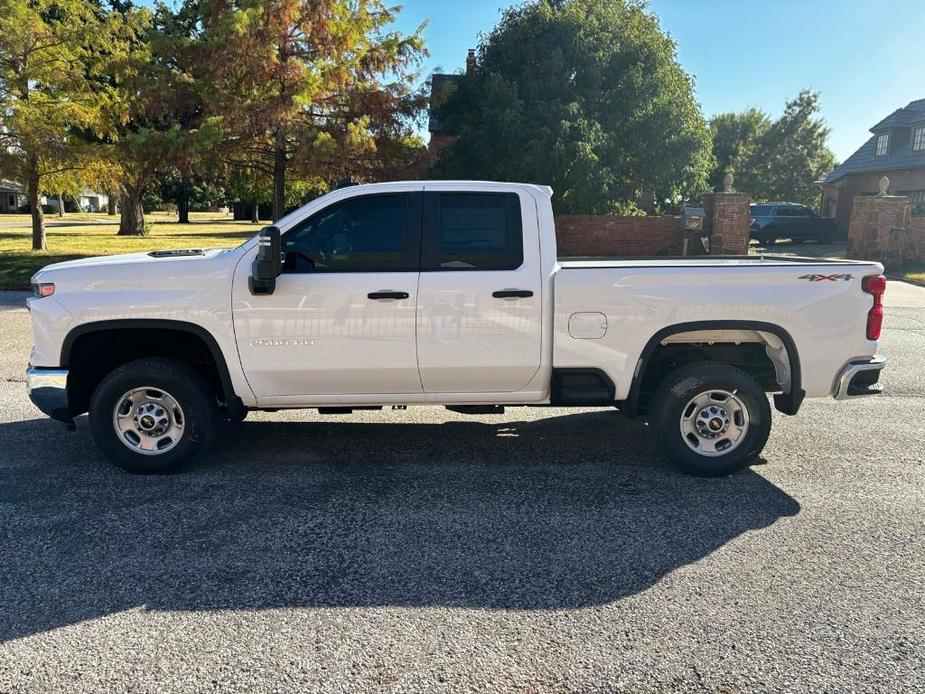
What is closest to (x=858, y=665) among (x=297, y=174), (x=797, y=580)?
(x=797, y=580)

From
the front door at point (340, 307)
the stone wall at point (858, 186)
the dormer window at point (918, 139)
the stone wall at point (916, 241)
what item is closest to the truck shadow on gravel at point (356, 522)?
the front door at point (340, 307)

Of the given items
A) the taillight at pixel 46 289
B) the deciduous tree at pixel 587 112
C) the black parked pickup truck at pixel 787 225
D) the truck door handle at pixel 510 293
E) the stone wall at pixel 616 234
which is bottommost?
the taillight at pixel 46 289

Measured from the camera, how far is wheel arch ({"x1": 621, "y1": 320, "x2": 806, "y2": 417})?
16.2 feet

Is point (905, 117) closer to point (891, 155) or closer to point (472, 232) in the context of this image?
point (891, 155)

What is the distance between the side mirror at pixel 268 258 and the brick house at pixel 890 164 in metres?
33.3

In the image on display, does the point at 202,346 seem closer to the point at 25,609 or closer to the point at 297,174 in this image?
the point at 25,609

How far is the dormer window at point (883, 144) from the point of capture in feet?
115

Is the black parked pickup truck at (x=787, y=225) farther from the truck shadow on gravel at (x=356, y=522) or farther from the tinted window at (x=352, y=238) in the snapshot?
the tinted window at (x=352, y=238)

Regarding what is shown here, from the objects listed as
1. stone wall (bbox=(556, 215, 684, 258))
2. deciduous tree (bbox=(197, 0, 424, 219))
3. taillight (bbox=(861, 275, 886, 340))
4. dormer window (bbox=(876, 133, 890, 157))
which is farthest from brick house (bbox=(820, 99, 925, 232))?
taillight (bbox=(861, 275, 886, 340))

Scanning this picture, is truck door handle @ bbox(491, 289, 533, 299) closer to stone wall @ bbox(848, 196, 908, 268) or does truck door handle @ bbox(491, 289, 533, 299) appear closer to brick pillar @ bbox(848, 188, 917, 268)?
stone wall @ bbox(848, 196, 908, 268)

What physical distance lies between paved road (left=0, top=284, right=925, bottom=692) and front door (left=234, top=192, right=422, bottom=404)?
73 centimetres

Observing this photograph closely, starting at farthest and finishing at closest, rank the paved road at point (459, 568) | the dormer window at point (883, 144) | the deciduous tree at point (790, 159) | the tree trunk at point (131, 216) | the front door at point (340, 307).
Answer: the deciduous tree at point (790, 159) < the dormer window at point (883, 144) < the tree trunk at point (131, 216) < the front door at point (340, 307) < the paved road at point (459, 568)

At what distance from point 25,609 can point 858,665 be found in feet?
12.2

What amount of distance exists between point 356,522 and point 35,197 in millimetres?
21243
